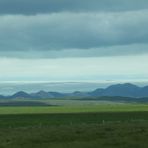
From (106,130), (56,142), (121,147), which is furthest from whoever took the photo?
(106,130)

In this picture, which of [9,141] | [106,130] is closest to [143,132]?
[106,130]

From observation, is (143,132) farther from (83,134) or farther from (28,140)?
(28,140)

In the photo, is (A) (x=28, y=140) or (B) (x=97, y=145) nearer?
(B) (x=97, y=145)

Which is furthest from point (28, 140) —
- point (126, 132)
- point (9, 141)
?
point (126, 132)

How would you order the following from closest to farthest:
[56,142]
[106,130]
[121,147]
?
1. [121,147]
2. [56,142]
3. [106,130]

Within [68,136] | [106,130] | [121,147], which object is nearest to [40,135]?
[68,136]

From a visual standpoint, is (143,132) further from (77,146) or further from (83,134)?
(77,146)

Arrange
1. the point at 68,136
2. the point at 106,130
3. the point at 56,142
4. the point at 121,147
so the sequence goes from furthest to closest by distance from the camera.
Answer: the point at 106,130
the point at 68,136
the point at 56,142
the point at 121,147

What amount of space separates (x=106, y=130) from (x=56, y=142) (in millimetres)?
8368

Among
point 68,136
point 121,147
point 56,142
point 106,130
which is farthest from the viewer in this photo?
point 106,130

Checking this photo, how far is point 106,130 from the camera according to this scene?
146 feet

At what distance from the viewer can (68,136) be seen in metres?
40.4

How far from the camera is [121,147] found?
3338 cm

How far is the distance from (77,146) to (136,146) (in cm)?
395
